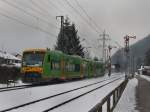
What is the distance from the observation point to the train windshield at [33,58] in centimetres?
4097

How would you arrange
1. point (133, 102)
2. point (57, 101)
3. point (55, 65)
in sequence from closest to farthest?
1. point (133, 102)
2. point (57, 101)
3. point (55, 65)

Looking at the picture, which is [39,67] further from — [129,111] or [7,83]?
[129,111]

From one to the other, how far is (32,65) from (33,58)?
755 mm

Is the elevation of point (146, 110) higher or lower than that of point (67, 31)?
lower

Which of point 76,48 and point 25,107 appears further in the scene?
point 76,48

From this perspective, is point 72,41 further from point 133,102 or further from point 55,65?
point 133,102

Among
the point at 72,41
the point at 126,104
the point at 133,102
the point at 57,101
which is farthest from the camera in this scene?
the point at 72,41

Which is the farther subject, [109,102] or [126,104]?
[126,104]

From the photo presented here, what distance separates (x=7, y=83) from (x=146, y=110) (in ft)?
84.1

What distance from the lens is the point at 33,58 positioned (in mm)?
41500

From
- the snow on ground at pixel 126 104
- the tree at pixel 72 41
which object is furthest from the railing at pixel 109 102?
the tree at pixel 72 41

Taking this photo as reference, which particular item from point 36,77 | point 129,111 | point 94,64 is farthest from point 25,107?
point 94,64

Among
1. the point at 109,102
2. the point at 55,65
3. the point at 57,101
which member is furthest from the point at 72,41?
the point at 109,102

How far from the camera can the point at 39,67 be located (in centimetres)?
4059
